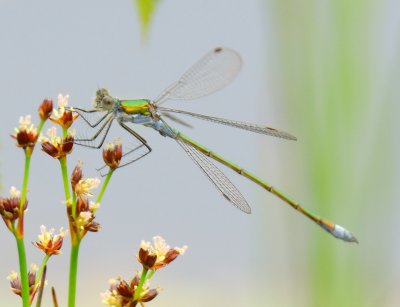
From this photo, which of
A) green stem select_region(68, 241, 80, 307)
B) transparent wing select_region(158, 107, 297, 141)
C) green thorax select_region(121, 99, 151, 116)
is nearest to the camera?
green stem select_region(68, 241, 80, 307)

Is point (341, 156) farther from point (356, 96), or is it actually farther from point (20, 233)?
point (20, 233)

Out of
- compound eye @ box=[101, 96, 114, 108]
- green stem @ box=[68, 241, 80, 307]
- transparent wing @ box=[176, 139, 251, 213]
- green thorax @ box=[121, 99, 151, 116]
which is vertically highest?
compound eye @ box=[101, 96, 114, 108]

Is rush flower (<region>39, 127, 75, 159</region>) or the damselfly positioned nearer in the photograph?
rush flower (<region>39, 127, 75, 159</region>)

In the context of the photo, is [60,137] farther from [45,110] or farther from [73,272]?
[73,272]

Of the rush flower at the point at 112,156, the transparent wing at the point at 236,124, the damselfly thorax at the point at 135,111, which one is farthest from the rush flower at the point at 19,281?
the transparent wing at the point at 236,124

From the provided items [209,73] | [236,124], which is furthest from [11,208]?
[236,124]

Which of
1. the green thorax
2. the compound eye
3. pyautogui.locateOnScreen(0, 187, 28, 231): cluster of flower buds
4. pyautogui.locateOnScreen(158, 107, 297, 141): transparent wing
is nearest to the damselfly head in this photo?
the compound eye

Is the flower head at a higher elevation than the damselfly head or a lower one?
lower

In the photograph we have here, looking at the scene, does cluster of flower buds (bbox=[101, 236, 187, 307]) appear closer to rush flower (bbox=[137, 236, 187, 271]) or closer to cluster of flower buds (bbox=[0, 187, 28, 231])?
rush flower (bbox=[137, 236, 187, 271])
